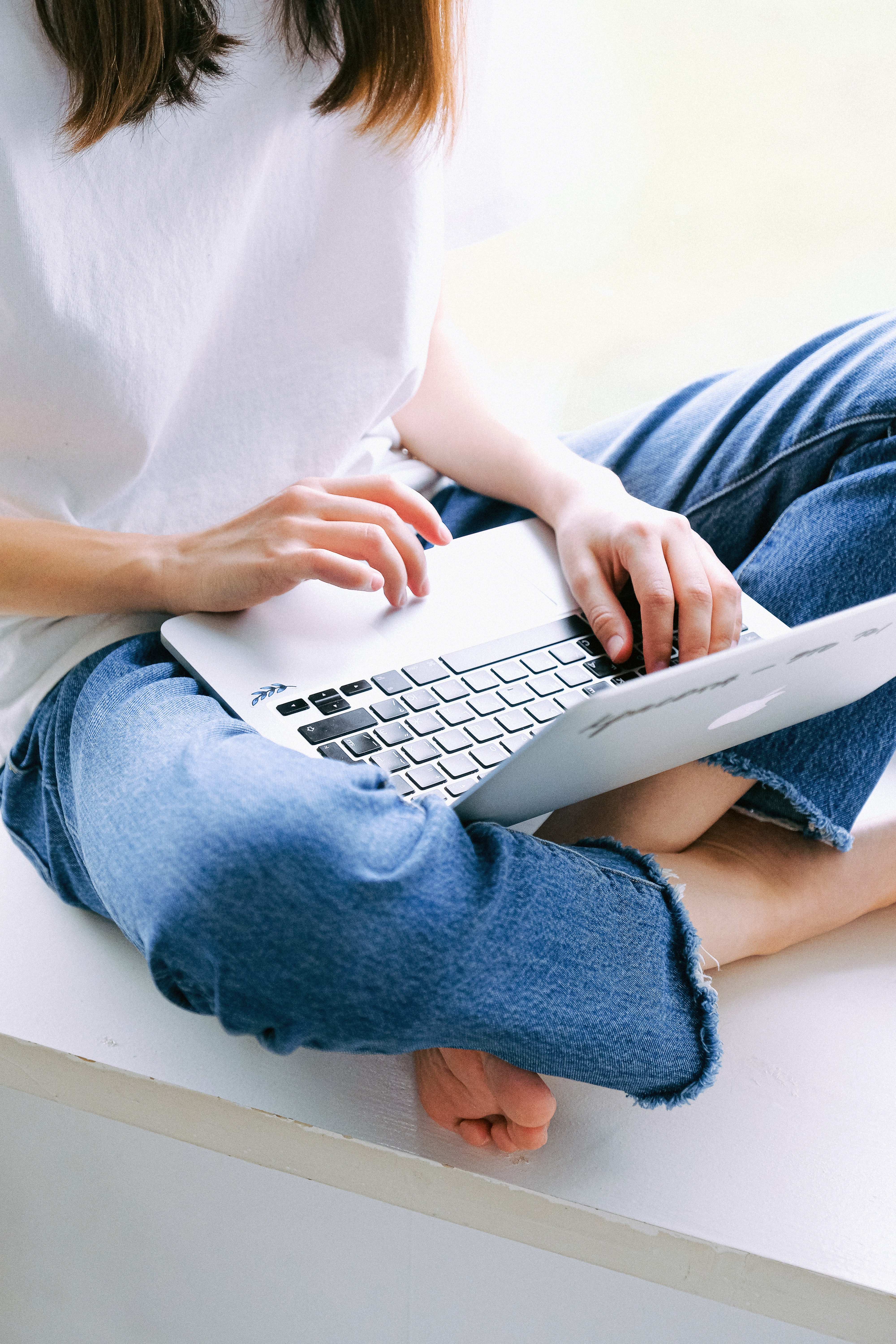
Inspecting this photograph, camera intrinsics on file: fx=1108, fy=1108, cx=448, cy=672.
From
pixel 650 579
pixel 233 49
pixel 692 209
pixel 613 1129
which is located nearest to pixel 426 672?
pixel 650 579

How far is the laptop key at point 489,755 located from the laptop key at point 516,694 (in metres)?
0.03

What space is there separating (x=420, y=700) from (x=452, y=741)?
0.03 m

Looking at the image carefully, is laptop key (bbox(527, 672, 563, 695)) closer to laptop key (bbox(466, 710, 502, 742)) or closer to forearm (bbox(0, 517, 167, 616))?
laptop key (bbox(466, 710, 502, 742))

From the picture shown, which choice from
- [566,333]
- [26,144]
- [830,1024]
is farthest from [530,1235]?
[566,333]

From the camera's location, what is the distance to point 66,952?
25.9 inches

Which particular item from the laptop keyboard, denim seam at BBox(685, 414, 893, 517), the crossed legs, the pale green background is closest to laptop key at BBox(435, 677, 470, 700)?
the laptop keyboard

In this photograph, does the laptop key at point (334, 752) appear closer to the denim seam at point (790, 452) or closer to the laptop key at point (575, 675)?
the laptop key at point (575, 675)

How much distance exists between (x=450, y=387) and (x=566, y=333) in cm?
73

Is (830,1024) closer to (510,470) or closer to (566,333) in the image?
(510,470)

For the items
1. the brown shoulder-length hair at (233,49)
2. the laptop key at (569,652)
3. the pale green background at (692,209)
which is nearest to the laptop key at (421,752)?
the laptop key at (569,652)

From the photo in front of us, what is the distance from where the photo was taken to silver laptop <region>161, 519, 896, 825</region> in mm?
460

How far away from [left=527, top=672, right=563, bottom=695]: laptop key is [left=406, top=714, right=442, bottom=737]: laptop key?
0.20 feet

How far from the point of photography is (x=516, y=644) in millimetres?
621

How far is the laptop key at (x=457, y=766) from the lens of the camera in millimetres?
541
